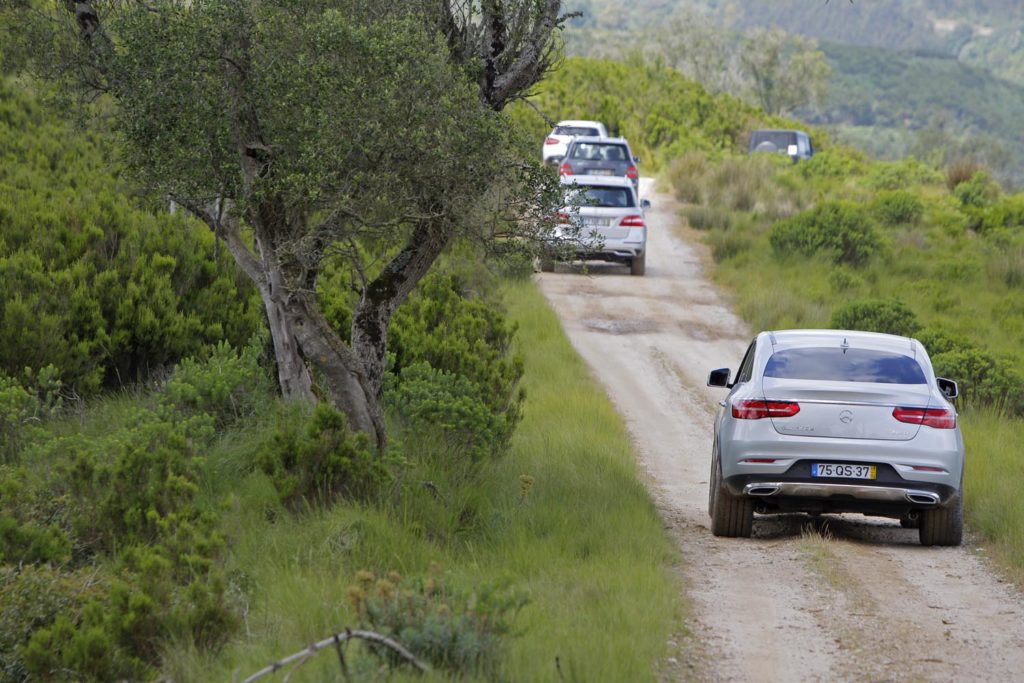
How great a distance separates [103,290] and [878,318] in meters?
12.2

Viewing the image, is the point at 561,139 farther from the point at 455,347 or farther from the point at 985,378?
the point at 455,347

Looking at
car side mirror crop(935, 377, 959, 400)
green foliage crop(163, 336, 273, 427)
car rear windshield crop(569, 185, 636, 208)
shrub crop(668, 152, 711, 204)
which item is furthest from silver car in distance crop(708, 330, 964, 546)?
shrub crop(668, 152, 711, 204)

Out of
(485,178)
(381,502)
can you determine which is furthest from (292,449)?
(485,178)

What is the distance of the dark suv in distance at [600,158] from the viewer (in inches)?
1253

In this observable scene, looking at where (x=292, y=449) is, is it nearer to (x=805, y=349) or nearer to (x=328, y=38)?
(x=328, y=38)

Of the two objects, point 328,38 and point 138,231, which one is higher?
point 328,38

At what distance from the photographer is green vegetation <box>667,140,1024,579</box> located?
14766 millimetres

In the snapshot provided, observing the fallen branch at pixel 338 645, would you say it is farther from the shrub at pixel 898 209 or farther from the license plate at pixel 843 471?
the shrub at pixel 898 209

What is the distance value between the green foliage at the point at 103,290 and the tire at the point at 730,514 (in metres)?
5.98

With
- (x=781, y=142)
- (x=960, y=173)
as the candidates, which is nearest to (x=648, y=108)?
(x=781, y=142)

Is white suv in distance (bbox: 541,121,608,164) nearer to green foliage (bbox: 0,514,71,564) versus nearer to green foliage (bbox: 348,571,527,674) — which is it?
green foliage (bbox: 0,514,71,564)

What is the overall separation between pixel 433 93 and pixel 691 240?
24.8 m

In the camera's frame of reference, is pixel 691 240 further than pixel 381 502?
Yes

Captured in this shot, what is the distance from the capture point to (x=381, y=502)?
9125 mm
